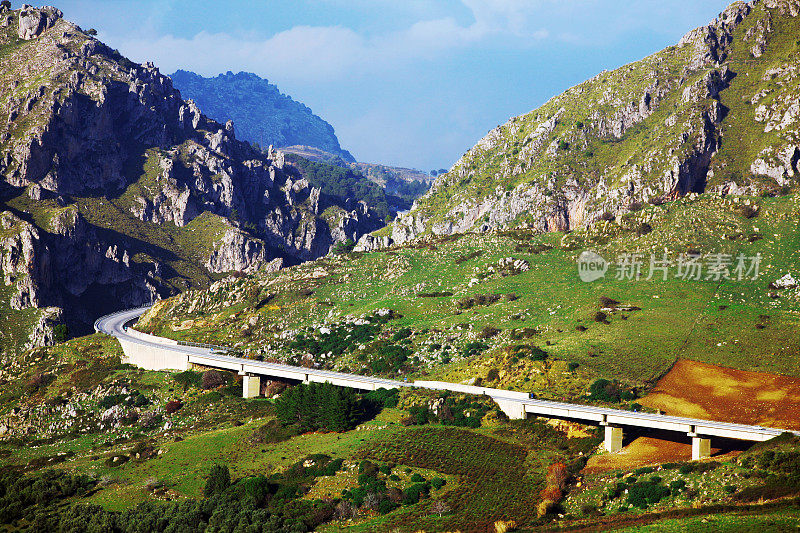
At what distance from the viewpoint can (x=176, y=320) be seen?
143750 mm

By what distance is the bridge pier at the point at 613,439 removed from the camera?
236 ft

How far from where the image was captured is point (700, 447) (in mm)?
→ 67750

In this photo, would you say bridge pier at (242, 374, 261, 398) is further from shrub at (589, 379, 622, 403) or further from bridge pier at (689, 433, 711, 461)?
bridge pier at (689, 433, 711, 461)

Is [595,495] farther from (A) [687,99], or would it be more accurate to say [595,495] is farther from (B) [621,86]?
(B) [621,86]

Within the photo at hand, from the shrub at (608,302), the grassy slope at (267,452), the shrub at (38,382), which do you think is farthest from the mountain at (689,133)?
the shrub at (38,382)

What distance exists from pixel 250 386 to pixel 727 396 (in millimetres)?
61439

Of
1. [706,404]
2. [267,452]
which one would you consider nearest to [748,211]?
[706,404]

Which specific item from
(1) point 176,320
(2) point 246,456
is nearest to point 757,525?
(2) point 246,456

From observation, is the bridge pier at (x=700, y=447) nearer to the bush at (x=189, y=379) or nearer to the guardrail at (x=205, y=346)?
the bush at (x=189, y=379)

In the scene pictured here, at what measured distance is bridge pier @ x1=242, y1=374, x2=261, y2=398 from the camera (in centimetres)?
10275

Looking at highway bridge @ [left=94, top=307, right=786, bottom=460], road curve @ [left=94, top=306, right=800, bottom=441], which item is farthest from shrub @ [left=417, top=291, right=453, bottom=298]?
highway bridge @ [left=94, top=307, right=786, bottom=460]

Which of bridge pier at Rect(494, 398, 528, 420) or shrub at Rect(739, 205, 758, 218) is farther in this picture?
shrub at Rect(739, 205, 758, 218)

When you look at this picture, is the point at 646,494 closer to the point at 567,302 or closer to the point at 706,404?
the point at 706,404

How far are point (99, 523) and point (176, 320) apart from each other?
8473 centimetres
